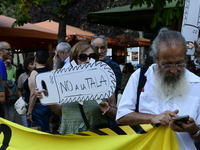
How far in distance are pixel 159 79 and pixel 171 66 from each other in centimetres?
13

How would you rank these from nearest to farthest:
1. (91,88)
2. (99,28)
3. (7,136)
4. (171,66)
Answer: (171,66)
(91,88)
(7,136)
(99,28)

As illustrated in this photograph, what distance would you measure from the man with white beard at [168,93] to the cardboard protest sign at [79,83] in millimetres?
290

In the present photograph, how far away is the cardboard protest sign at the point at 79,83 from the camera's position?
2684 millimetres

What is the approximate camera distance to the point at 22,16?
8.05 m

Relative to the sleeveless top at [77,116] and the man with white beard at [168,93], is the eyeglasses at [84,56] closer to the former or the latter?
the sleeveless top at [77,116]

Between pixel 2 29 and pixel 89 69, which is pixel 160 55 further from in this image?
pixel 2 29

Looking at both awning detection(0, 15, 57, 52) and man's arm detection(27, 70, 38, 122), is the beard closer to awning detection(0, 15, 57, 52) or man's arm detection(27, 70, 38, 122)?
man's arm detection(27, 70, 38, 122)

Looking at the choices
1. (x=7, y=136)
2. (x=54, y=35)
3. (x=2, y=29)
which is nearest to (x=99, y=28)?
(x=54, y=35)

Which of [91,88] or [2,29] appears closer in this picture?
[91,88]

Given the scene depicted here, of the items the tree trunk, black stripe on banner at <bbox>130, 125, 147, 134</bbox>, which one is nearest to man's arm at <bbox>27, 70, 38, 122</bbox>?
black stripe on banner at <bbox>130, 125, 147, 134</bbox>

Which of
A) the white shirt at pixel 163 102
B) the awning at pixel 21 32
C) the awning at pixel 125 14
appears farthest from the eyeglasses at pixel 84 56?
the awning at pixel 21 32

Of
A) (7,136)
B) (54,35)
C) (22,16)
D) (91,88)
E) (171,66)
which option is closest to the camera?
(171,66)

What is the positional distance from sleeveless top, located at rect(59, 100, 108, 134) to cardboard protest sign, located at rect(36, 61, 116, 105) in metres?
0.24

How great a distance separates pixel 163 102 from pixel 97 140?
61 cm
